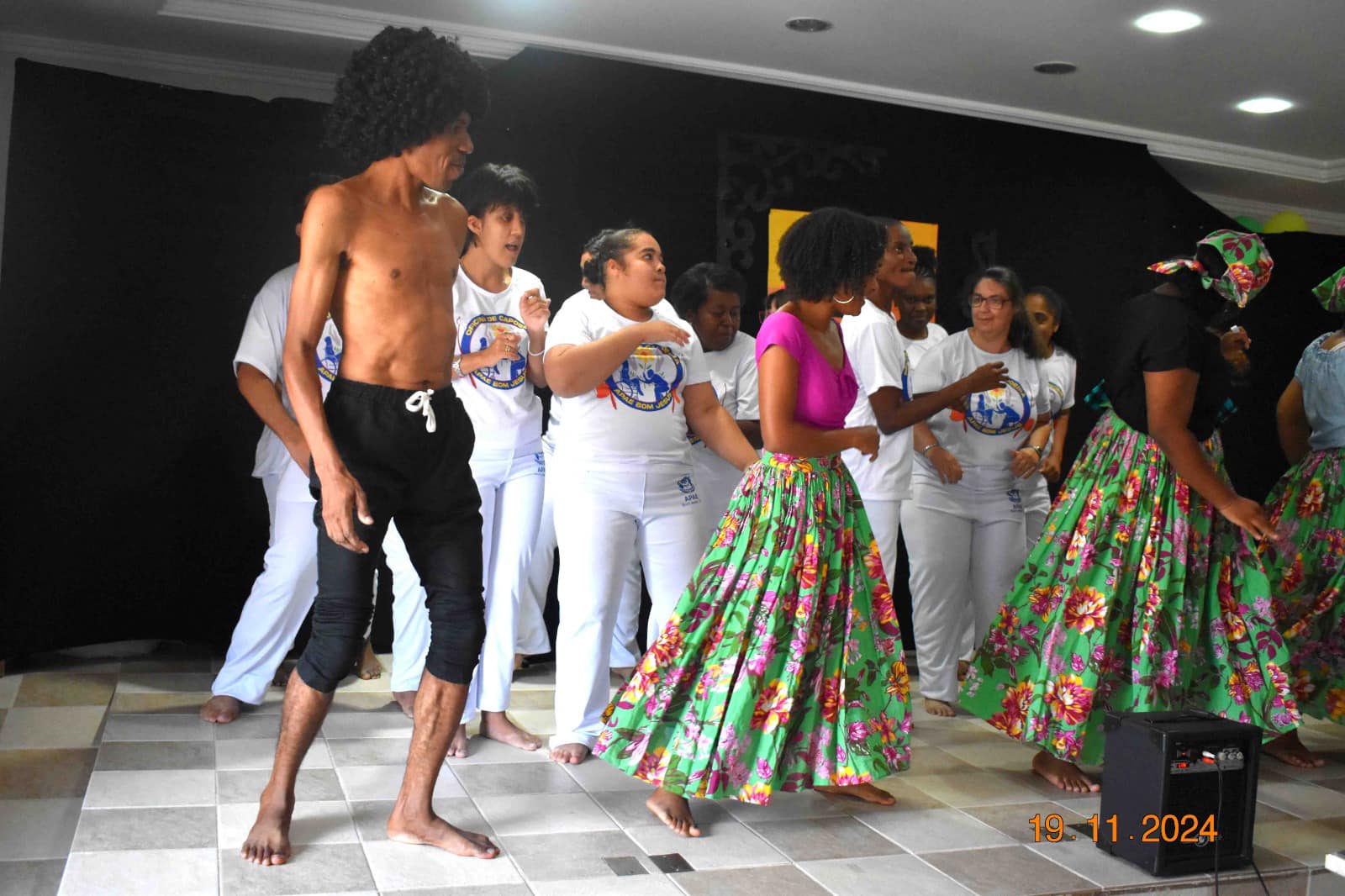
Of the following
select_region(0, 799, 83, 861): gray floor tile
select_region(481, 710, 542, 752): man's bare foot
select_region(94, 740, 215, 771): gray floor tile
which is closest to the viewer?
select_region(0, 799, 83, 861): gray floor tile

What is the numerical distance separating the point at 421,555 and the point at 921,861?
1.32m

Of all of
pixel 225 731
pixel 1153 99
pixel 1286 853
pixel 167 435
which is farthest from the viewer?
pixel 1153 99

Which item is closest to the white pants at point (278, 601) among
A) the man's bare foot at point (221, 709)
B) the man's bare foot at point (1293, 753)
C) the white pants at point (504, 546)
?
the man's bare foot at point (221, 709)

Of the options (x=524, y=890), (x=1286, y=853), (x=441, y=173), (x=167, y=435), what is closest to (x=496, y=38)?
(x=167, y=435)

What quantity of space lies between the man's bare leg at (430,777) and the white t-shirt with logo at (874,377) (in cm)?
167

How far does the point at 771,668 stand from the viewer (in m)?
2.99

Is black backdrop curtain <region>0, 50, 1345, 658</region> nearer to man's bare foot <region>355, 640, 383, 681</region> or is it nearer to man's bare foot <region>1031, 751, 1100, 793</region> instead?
man's bare foot <region>355, 640, 383, 681</region>

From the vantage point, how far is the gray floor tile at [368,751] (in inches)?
139

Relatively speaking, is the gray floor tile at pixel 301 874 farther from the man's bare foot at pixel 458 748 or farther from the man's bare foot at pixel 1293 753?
the man's bare foot at pixel 1293 753

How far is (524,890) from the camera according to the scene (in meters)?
2.62

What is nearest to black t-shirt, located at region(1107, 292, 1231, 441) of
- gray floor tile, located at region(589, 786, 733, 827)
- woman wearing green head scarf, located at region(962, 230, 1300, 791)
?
woman wearing green head scarf, located at region(962, 230, 1300, 791)

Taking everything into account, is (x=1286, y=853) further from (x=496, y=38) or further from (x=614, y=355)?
(x=496, y=38)

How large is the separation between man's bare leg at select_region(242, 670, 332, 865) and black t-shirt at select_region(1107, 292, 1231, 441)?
2.20 m

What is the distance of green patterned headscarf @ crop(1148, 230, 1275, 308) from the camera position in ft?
10.7
